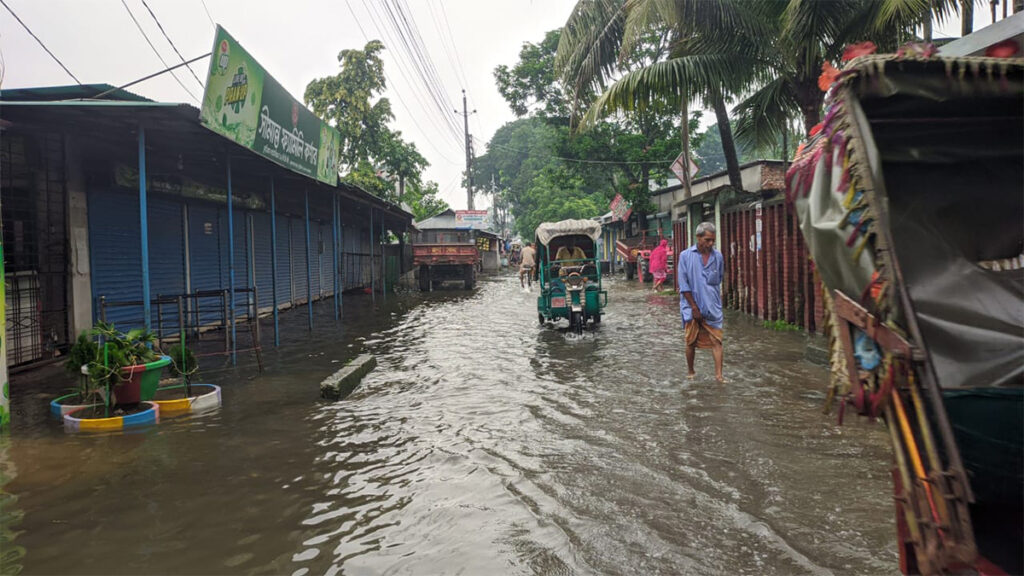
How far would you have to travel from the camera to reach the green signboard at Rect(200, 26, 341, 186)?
22.9 ft

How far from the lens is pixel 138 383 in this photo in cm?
602

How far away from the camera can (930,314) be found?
2.52 m

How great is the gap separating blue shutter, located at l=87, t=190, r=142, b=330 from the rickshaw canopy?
7864 millimetres

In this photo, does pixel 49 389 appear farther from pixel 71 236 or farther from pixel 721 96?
pixel 721 96

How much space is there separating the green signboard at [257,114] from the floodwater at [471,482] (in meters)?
3.15

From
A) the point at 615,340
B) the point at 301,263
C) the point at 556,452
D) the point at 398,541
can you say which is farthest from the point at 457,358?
the point at 301,263

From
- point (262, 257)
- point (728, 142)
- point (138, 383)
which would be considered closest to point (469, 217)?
point (262, 257)

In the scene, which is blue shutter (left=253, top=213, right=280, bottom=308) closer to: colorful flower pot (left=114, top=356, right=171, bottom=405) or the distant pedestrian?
colorful flower pot (left=114, top=356, right=171, bottom=405)

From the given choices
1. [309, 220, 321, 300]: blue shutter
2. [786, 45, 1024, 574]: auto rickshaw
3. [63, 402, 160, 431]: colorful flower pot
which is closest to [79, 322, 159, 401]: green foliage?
[63, 402, 160, 431]: colorful flower pot

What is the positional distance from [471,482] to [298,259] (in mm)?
14970

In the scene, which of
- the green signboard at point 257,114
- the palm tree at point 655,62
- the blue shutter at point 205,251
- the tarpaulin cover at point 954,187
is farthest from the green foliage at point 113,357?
the palm tree at point 655,62

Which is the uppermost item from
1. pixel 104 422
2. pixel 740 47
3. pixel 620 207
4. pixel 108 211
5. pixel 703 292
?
pixel 740 47

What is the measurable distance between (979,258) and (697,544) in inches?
77.2

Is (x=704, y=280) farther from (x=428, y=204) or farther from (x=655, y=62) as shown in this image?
(x=428, y=204)
